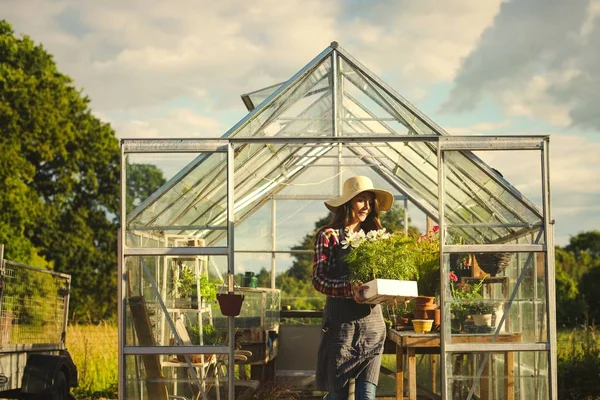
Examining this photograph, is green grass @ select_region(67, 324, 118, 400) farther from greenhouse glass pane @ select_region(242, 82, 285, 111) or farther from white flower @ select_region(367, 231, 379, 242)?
white flower @ select_region(367, 231, 379, 242)

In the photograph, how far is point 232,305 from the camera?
691cm

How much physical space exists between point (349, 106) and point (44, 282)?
3.06 meters

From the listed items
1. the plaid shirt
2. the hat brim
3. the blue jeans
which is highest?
the hat brim

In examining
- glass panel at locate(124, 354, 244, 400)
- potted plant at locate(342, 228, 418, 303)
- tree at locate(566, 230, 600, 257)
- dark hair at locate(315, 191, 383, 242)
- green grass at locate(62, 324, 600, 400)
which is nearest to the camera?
potted plant at locate(342, 228, 418, 303)

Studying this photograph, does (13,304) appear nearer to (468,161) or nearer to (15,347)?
(15,347)

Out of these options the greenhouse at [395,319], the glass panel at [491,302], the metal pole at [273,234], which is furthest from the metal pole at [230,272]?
the metal pole at [273,234]

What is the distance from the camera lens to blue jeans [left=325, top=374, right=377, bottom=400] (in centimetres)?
505

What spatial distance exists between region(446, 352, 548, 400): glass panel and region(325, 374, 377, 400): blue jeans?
2.12 metres

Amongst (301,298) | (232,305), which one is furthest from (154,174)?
(301,298)

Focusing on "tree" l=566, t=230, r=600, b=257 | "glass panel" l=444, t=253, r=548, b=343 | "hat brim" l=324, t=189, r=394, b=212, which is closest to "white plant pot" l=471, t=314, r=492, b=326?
"glass panel" l=444, t=253, r=548, b=343

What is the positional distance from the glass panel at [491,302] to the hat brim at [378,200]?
1366 mm

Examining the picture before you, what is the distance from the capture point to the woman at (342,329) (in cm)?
505

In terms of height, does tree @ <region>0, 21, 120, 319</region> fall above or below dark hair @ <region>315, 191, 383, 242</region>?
above

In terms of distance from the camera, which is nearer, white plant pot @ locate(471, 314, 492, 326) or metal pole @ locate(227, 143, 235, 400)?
metal pole @ locate(227, 143, 235, 400)
